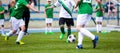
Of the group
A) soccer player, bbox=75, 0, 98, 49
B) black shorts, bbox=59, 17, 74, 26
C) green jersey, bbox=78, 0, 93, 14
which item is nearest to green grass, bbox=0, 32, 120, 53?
soccer player, bbox=75, 0, 98, 49

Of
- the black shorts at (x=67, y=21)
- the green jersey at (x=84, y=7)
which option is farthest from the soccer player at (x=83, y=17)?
the black shorts at (x=67, y=21)

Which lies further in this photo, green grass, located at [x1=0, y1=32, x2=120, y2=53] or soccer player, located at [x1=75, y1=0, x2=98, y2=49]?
soccer player, located at [x1=75, y1=0, x2=98, y2=49]

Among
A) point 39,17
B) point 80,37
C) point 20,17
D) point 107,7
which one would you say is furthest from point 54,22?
point 80,37

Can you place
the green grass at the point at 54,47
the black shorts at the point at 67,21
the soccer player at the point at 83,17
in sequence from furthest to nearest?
the black shorts at the point at 67,21 < the soccer player at the point at 83,17 < the green grass at the point at 54,47

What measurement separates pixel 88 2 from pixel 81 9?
14.3 inches

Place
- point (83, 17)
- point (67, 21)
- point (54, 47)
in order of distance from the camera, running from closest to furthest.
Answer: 1. point (83, 17)
2. point (54, 47)
3. point (67, 21)

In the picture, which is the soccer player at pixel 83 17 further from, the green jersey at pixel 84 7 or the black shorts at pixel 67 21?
the black shorts at pixel 67 21

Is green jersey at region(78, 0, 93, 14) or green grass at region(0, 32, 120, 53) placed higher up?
green jersey at region(78, 0, 93, 14)

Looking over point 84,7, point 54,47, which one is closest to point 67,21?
point 54,47

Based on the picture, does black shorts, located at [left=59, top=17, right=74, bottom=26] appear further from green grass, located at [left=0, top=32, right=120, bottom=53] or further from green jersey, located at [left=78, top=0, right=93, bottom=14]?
green jersey, located at [left=78, top=0, right=93, bottom=14]

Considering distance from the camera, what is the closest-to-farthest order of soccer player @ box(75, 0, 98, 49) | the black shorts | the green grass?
the green grass → soccer player @ box(75, 0, 98, 49) → the black shorts

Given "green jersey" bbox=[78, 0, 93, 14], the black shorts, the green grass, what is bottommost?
the green grass

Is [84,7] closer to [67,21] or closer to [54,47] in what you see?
[54,47]

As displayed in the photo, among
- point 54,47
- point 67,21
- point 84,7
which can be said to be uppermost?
point 84,7
